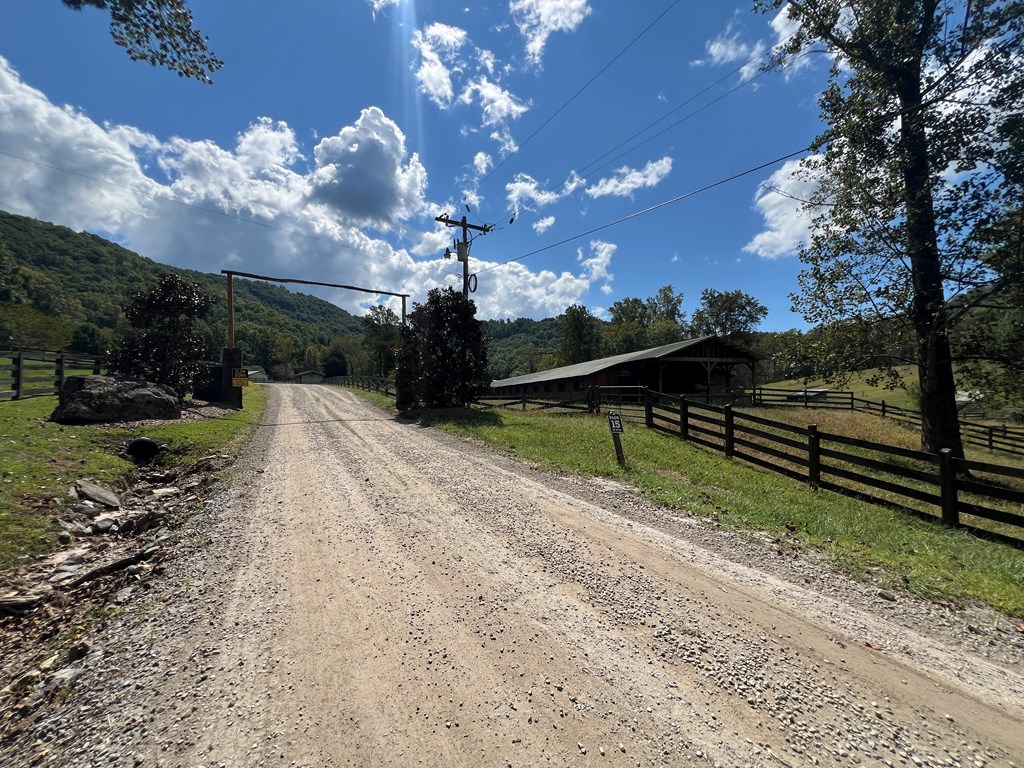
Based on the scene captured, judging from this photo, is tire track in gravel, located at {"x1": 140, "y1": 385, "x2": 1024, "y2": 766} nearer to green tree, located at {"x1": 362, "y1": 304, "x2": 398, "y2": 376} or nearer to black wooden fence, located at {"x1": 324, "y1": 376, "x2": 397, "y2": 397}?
black wooden fence, located at {"x1": 324, "y1": 376, "x2": 397, "y2": 397}

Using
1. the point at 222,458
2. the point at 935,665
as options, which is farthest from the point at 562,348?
the point at 935,665

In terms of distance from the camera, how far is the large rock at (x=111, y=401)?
9.58 metres

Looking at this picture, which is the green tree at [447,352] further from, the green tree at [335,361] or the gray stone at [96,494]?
the green tree at [335,361]

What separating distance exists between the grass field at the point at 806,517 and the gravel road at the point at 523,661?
1.73 ft

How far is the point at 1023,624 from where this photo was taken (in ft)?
11.0

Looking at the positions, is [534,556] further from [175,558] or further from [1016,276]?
[1016,276]

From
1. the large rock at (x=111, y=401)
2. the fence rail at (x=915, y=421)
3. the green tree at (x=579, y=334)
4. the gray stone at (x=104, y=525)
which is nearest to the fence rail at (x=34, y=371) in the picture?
the large rock at (x=111, y=401)

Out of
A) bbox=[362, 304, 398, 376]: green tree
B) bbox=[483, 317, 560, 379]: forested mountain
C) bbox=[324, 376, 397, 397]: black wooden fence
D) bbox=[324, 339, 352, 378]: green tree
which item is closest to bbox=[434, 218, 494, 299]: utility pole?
bbox=[324, 376, 397, 397]: black wooden fence

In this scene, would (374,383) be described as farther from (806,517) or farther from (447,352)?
(806,517)

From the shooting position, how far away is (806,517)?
18.9 feet

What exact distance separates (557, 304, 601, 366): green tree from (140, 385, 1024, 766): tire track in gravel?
5752 cm

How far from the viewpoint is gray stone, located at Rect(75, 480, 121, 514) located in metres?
5.71

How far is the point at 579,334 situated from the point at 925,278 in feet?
167

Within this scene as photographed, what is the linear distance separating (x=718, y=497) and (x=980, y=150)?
10.7 m
